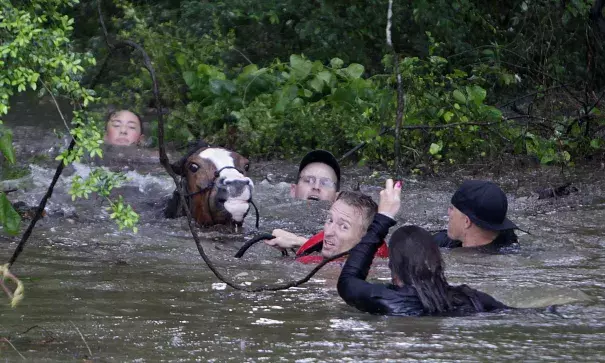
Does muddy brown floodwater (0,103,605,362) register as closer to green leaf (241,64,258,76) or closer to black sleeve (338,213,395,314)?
black sleeve (338,213,395,314)

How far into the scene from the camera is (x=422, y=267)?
6.21m

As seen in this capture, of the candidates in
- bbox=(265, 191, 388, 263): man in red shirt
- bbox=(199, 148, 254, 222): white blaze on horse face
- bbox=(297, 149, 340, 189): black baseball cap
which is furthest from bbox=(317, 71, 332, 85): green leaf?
bbox=(265, 191, 388, 263): man in red shirt

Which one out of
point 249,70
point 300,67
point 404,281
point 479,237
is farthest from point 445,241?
point 249,70

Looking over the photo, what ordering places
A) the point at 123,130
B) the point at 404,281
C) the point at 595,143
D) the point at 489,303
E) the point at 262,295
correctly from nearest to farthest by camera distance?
1. the point at 404,281
2. the point at 489,303
3. the point at 262,295
4. the point at 595,143
5. the point at 123,130

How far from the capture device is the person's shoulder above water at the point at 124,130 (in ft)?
43.2

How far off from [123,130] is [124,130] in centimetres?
1

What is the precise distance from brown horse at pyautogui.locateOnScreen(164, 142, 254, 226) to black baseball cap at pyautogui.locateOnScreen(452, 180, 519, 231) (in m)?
1.62

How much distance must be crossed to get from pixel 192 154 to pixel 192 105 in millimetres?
4868

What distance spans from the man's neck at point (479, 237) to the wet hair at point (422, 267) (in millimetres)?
2342

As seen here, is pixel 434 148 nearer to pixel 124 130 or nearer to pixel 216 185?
pixel 124 130

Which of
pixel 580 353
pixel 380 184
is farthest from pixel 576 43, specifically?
pixel 580 353

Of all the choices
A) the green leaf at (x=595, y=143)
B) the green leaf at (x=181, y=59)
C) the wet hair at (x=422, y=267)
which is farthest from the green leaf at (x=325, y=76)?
the wet hair at (x=422, y=267)

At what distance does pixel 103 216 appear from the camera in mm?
10484

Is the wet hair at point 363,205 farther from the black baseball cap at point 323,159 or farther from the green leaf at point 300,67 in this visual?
the green leaf at point 300,67
